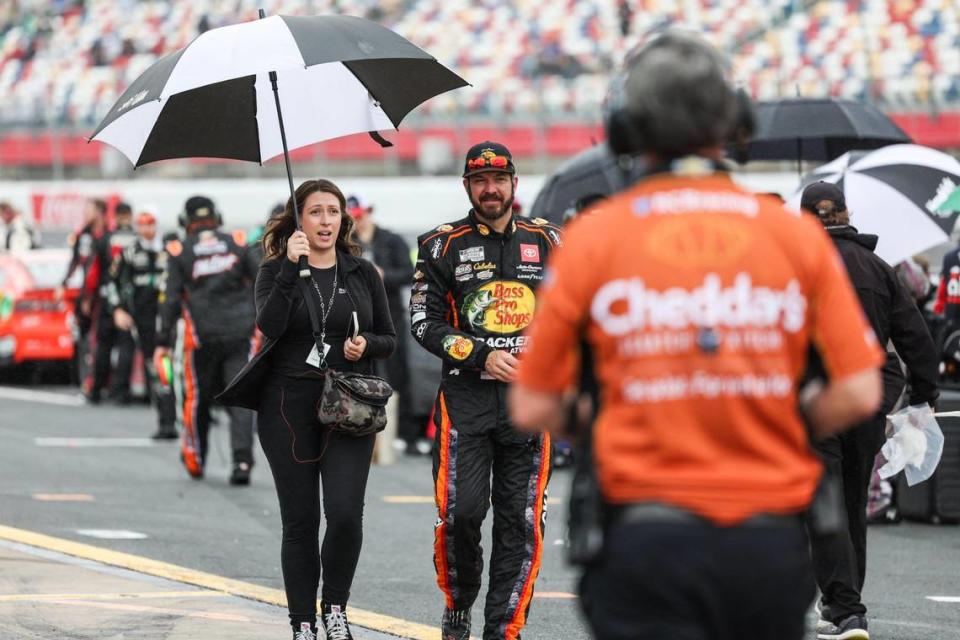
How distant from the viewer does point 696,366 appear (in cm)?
321

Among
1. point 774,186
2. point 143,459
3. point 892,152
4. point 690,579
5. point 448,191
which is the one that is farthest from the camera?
point 448,191

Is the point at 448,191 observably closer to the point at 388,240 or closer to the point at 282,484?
the point at 388,240

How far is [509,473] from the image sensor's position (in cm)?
658

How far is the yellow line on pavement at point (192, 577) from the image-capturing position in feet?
23.8

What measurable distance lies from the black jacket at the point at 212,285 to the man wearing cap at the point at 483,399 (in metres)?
5.87

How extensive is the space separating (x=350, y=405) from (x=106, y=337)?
1234cm

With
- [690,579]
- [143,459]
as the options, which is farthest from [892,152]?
[690,579]

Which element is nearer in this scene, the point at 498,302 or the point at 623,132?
the point at 623,132

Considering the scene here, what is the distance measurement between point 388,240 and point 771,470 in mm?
11110

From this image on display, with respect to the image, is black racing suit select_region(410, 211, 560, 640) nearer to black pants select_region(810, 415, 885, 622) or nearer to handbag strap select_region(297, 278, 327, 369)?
handbag strap select_region(297, 278, 327, 369)

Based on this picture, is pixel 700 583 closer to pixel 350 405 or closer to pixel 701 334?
pixel 701 334

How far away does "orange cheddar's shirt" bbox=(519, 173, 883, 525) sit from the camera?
126 inches

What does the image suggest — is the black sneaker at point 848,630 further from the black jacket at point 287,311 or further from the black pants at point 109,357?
the black pants at point 109,357

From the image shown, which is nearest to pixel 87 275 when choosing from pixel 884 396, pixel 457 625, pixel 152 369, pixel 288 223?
pixel 152 369
